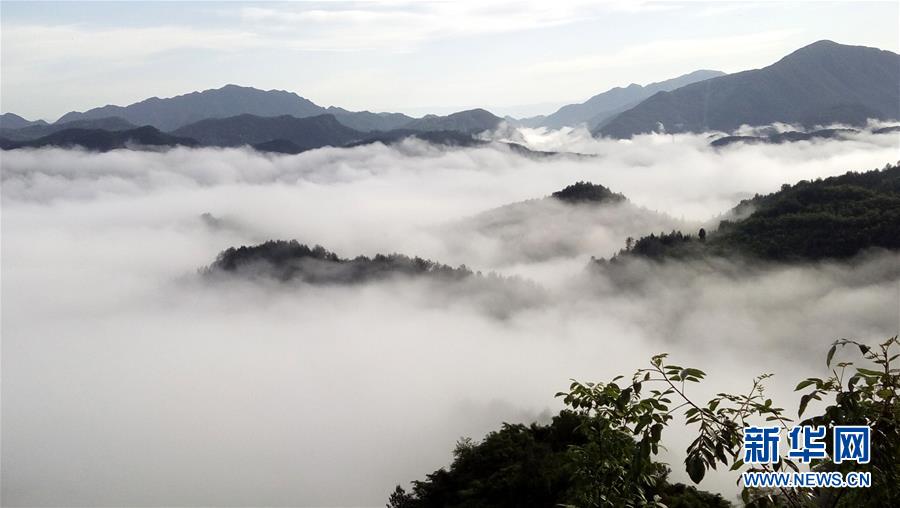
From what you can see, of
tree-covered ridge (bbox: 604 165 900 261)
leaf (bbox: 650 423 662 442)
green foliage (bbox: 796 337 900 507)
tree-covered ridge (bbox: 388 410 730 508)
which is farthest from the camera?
tree-covered ridge (bbox: 604 165 900 261)

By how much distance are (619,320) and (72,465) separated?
554 ft

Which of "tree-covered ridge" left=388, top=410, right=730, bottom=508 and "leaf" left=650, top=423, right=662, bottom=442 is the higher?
"leaf" left=650, top=423, right=662, bottom=442

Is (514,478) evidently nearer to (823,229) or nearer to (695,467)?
(695,467)

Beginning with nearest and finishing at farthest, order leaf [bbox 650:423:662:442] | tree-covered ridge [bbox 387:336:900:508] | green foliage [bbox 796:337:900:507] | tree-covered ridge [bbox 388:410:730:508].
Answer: green foliage [bbox 796:337:900:507]
tree-covered ridge [bbox 387:336:900:508]
leaf [bbox 650:423:662:442]
tree-covered ridge [bbox 388:410:730:508]

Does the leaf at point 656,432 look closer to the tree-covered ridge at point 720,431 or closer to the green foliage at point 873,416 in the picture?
the tree-covered ridge at point 720,431

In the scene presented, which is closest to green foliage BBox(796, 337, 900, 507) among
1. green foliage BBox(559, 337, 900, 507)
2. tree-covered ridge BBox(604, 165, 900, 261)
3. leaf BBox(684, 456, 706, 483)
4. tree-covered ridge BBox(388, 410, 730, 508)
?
green foliage BBox(559, 337, 900, 507)

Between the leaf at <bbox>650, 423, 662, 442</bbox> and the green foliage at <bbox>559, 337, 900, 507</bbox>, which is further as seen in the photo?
the leaf at <bbox>650, 423, 662, 442</bbox>

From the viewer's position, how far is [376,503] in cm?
11150

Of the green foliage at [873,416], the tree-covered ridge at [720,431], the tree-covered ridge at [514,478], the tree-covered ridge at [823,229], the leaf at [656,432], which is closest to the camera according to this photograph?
the green foliage at [873,416]

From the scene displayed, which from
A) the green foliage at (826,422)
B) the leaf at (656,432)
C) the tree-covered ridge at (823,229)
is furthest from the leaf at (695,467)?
the tree-covered ridge at (823,229)

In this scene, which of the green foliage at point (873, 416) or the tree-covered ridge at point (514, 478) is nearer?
the green foliage at point (873, 416)

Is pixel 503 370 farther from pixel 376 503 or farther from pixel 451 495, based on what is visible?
pixel 451 495

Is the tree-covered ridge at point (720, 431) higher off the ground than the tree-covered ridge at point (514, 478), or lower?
higher

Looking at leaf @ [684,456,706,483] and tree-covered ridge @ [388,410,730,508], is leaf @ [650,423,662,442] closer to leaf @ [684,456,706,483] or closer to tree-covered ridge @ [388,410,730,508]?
leaf @ [684,456,706,483]
